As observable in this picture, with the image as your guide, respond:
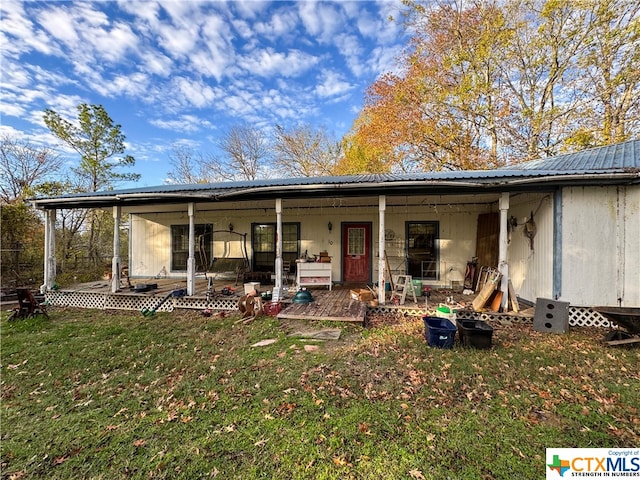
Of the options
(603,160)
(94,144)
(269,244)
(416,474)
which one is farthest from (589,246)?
(94,144)

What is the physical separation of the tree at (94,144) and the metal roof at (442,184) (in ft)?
35.2

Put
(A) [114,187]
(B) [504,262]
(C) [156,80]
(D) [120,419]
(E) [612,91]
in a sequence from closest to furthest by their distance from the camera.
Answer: (D) [120,419] → (B) [504,262] → (E) [612,91] → (C) [156,80] → (A) [114,187]

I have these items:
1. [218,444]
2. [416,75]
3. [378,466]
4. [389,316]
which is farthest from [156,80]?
[378,466]

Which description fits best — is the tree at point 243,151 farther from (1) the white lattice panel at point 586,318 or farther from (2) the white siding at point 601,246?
(1) the white lattice panel at point 586,318

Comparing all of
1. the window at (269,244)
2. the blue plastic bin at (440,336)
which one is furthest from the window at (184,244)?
the blue plastic bin at (440,336)

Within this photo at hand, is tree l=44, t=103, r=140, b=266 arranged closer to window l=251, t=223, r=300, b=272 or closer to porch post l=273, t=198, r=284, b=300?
window l=251, t=223, r=300, b=272

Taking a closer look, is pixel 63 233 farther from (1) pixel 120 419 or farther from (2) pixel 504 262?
(2) pixel 504 262

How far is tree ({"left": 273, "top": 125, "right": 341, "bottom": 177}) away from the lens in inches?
819

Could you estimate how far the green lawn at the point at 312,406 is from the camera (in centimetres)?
216

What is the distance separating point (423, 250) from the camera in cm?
859

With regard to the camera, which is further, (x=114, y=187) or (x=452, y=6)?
(x=114, y=187)

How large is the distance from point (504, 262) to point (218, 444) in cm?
585

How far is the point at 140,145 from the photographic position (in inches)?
695

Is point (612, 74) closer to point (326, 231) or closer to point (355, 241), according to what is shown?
point (355, 241)
